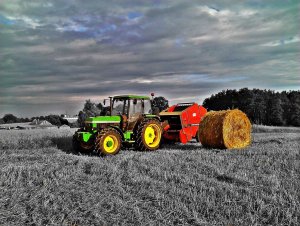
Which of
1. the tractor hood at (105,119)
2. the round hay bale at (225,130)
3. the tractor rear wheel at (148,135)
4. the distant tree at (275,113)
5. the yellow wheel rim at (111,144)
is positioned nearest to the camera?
the yellow wheel rim at (111,144)

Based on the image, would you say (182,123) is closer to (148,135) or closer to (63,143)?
(148,135)

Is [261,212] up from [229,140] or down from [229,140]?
down

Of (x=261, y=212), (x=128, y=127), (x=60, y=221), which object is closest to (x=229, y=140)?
(x=128, y=127)

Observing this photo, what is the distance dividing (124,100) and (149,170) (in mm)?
5040

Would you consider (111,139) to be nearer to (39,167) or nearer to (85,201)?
(39,167)

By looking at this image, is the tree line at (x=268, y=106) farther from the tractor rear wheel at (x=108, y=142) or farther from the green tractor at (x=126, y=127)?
the tractor rear wheel at (x=108, y=142)

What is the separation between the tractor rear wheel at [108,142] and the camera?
11219mm

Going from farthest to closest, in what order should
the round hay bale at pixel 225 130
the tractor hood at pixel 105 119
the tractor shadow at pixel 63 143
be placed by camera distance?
the tractor shadow at pixel 63 143
the tractor hood at pixel 105 119
the round hay bale at pixel 225 130

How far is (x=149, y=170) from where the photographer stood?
800 cm

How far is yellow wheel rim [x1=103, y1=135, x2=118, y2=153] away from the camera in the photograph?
11430 mm

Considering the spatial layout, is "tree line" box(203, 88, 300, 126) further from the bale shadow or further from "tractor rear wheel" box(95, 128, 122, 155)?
the bale shadow

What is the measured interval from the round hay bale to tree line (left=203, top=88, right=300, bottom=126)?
1537 inches

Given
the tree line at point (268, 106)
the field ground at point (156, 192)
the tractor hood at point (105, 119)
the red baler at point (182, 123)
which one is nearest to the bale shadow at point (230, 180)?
the field ground at point (156, 192)

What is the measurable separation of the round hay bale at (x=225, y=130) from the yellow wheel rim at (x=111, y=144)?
311 centimetres
